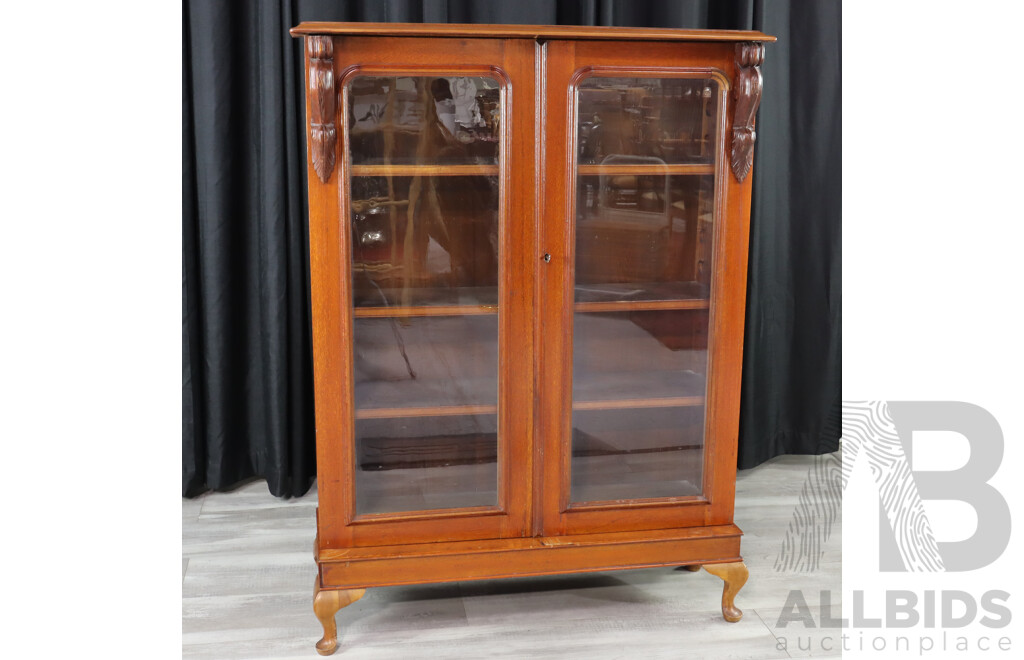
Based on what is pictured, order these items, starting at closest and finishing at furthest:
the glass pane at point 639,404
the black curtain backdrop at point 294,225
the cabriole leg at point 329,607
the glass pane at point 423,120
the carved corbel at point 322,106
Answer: the carved corbel at point 322,106, the glass pane at point 423,120, the cabriole leg at point 329,607, the glass pane at point 639,404, the black curtain backdrop at point 294,225

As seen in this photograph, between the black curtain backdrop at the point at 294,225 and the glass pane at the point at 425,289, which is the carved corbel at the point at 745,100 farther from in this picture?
the black curtain backdrop at the point at 294,225

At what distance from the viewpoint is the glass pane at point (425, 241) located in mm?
2219

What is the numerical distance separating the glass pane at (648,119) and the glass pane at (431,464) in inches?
29.5

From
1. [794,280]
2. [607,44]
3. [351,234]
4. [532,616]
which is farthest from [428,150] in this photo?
[794,280]

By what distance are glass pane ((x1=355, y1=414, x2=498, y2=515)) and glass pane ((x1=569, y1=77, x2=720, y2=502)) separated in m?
0.23

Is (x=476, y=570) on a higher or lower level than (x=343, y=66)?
lower

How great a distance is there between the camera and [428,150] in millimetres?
2223

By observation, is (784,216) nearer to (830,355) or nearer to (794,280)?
(794,280)

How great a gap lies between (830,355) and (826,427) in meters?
0.29

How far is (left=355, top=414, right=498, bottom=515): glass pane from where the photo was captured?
233cm

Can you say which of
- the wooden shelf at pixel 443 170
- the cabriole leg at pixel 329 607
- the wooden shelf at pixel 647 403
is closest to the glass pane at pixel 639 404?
the wooden shelf at pixel 647 403

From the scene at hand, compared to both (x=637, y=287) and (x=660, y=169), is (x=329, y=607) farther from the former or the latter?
(x=660, y=169)

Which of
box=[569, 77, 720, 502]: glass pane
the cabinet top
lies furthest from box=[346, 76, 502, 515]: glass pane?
box=[569, 77, 720, 502]: glass pane

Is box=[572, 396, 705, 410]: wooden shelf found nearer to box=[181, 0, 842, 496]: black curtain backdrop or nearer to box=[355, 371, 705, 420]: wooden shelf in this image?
box=[355, 371, 705, 420]: wooden shelf
